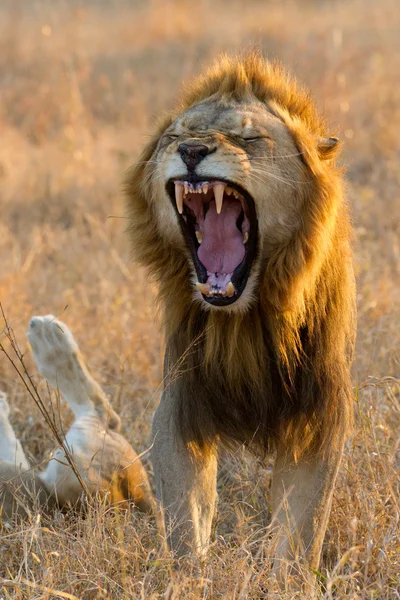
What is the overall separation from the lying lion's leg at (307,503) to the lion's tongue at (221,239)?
597 mm

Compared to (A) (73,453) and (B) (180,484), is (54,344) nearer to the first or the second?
(A) (73,453)

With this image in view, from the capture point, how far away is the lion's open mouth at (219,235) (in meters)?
2.85

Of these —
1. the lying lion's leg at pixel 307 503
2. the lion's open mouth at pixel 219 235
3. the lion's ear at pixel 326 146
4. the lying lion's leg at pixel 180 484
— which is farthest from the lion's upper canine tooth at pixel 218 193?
the lying lion's leg at pixel 307 503

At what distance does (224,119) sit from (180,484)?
1068 mm

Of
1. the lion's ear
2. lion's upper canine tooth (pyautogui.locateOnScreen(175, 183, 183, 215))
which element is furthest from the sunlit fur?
lion's upper canine tooth (pyautogui.locateOnScreen(175, 183, 183, 215))

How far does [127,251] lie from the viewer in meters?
5.97

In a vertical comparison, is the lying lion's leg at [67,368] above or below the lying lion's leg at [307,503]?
above

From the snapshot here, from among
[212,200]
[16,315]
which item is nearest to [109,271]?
[16,315]

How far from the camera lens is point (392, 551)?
305cm

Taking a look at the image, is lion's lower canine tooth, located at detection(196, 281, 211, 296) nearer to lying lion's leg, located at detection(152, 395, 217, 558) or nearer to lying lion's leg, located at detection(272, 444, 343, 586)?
lying lion's leg, located at detection(152, 395, 217, 558)

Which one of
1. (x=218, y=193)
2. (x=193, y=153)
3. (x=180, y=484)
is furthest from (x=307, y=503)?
(x=193, y=153)

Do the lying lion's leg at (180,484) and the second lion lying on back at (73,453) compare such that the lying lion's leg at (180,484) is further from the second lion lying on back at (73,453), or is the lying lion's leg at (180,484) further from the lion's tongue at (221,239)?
the lion's tongue at (221,239)

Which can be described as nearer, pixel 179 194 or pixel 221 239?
pixel 179 194

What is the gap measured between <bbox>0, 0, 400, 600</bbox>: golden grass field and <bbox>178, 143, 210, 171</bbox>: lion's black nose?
563mm
